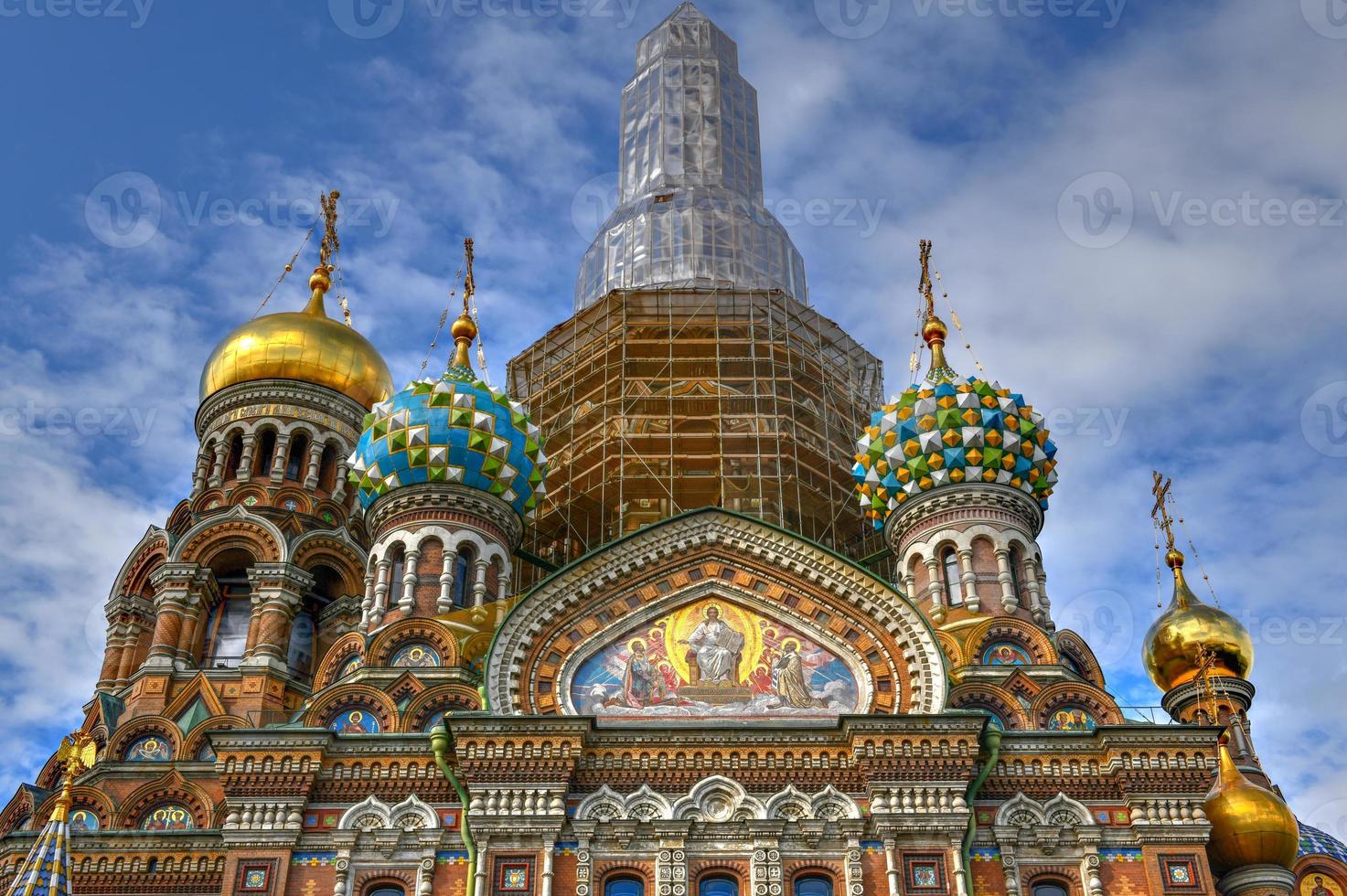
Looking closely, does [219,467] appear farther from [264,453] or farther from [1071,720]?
[1071,720]

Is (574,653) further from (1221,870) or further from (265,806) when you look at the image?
(1221,870)

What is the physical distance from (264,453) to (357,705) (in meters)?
8.78

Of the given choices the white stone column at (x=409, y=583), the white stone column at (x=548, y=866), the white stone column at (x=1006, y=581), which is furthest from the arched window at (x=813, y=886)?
the white stone column at (x=409, y=583)

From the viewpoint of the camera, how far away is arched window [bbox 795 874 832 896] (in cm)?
1564

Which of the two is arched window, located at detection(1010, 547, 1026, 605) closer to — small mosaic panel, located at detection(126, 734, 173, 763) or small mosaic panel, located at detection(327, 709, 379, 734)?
small mosaic panel, located at detection(327, 709, 379, 734)

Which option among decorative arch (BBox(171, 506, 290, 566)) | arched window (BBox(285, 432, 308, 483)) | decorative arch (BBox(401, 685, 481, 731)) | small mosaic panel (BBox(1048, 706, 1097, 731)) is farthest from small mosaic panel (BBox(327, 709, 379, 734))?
arched window (BBox(285, 432, 308, 483))

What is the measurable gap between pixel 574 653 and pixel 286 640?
7265 millimetres

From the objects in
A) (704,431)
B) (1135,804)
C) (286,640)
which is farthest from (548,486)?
(1135,804)

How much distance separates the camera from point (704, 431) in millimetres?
25297

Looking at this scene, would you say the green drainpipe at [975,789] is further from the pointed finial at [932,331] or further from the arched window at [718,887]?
the pointed finial at [932,331]

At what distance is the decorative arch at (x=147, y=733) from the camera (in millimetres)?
21297

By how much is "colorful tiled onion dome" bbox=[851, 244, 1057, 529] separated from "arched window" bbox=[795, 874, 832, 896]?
Answer: 6.66 metres

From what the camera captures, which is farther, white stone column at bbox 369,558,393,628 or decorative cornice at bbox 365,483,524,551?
decorative cornice at bbox 365,483,524,551

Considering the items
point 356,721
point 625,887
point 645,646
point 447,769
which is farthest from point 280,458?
point 625,887
